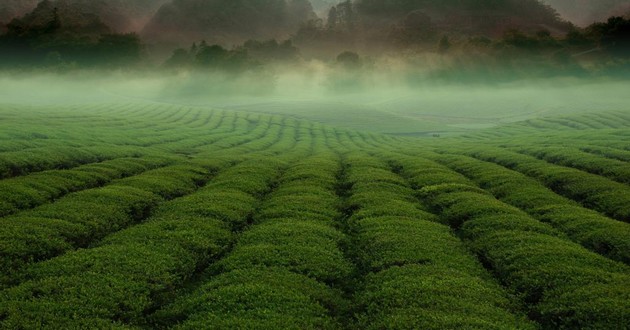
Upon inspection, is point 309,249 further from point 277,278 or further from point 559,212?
point 559,212

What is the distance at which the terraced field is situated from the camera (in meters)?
18.1

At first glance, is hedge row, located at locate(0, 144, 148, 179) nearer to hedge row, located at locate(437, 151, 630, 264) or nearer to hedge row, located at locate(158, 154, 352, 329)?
hedge row, located at locate(158, 154, 352, 329)

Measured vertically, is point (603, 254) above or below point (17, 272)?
below

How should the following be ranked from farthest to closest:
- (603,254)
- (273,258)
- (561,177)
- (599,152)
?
1. (599,152)
2. (561,177)
3. (603,254)
4. (273,258)

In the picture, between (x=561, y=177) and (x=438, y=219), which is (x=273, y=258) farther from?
(x=561, y=177)

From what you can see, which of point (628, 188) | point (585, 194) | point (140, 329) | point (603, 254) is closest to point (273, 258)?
point (140, 329)

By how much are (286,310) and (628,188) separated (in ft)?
112

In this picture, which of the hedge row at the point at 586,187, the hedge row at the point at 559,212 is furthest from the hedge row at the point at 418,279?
the hedge row at the point at 586,187

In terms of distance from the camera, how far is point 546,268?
Answer: 2192cm

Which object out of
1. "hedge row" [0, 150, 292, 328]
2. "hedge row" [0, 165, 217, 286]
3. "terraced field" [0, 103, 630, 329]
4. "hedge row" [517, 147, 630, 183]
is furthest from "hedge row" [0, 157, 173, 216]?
"hedge row" [517, 147, 630, 183]

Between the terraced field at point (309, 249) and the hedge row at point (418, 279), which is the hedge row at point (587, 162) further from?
the hedge row at point (418, 279)

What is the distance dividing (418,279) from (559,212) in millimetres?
16954

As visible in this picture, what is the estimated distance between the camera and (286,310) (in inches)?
717

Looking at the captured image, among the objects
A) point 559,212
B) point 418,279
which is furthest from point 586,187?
point 418,279
